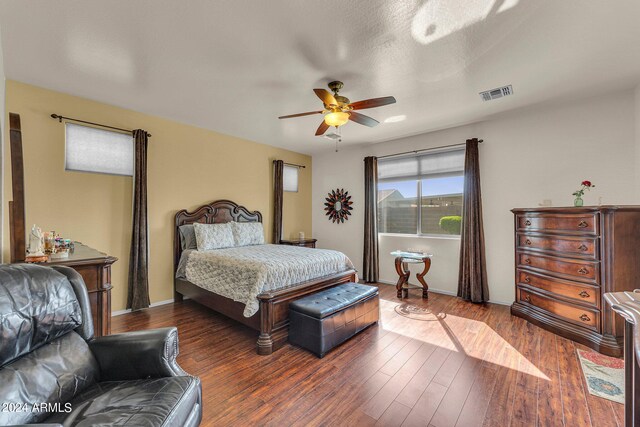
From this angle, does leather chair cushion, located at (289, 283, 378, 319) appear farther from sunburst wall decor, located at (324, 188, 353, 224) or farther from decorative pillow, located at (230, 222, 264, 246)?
sunburst wall decor, located at (324, 188, 353, 224)

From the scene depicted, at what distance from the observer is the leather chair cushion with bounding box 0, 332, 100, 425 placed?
3.43ft

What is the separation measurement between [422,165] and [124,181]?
458cm

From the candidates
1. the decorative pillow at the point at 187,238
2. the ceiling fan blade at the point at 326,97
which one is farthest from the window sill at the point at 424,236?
the decorative pillow at the point at 187,238

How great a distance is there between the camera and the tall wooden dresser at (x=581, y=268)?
8.35ft

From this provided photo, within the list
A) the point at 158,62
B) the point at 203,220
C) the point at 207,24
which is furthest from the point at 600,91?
the point at 203,220

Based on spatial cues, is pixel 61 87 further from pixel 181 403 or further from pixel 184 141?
pixel 181 403

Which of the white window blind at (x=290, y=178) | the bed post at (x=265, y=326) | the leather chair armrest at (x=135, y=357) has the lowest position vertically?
the bed post at (x=265, y=326)

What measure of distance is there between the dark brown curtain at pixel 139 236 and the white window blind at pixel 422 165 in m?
3.93

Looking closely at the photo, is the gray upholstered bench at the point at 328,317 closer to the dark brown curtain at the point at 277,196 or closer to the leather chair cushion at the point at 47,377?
the leather chair cushion at the point at 47,377

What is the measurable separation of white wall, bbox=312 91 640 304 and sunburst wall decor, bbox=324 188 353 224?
100cm

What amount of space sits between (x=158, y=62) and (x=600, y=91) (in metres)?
4.72

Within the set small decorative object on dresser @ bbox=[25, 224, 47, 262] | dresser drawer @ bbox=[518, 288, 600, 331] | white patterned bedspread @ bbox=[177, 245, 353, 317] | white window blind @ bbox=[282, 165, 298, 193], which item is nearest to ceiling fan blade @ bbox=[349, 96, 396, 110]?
white patterned bedspread @ bbox=[177, 245, 353, 317]

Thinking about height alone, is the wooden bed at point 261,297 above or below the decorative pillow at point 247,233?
below

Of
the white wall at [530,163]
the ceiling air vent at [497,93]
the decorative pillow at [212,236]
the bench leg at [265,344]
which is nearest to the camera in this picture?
the bench leg at [265,344]
